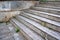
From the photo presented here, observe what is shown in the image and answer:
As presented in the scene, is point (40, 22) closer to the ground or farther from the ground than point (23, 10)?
farther from the ground

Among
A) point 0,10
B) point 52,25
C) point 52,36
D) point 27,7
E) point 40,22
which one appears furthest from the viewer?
point 27,7

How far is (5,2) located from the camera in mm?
6047

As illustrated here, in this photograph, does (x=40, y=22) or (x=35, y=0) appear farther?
(x=35, y=0)

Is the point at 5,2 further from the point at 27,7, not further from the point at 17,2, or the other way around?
the point at 27,7

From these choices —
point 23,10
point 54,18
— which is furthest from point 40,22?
point 23,10

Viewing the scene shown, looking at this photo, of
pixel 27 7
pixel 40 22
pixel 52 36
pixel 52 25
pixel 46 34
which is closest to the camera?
pixel 52 36

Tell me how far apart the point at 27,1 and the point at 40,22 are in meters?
3.14

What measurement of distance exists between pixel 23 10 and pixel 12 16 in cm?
72

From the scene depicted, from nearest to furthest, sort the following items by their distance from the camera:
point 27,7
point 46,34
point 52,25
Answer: point 46,34, point 52,25, point 27,7

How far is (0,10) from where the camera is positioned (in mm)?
5965

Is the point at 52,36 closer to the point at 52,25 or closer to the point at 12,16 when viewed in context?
the point at 52,25

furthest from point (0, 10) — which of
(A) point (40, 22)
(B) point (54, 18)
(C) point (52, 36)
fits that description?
(C) point (52, 36)

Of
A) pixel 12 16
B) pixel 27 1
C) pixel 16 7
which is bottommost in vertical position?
pixel 12 16

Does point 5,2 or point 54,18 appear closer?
point 54,18
